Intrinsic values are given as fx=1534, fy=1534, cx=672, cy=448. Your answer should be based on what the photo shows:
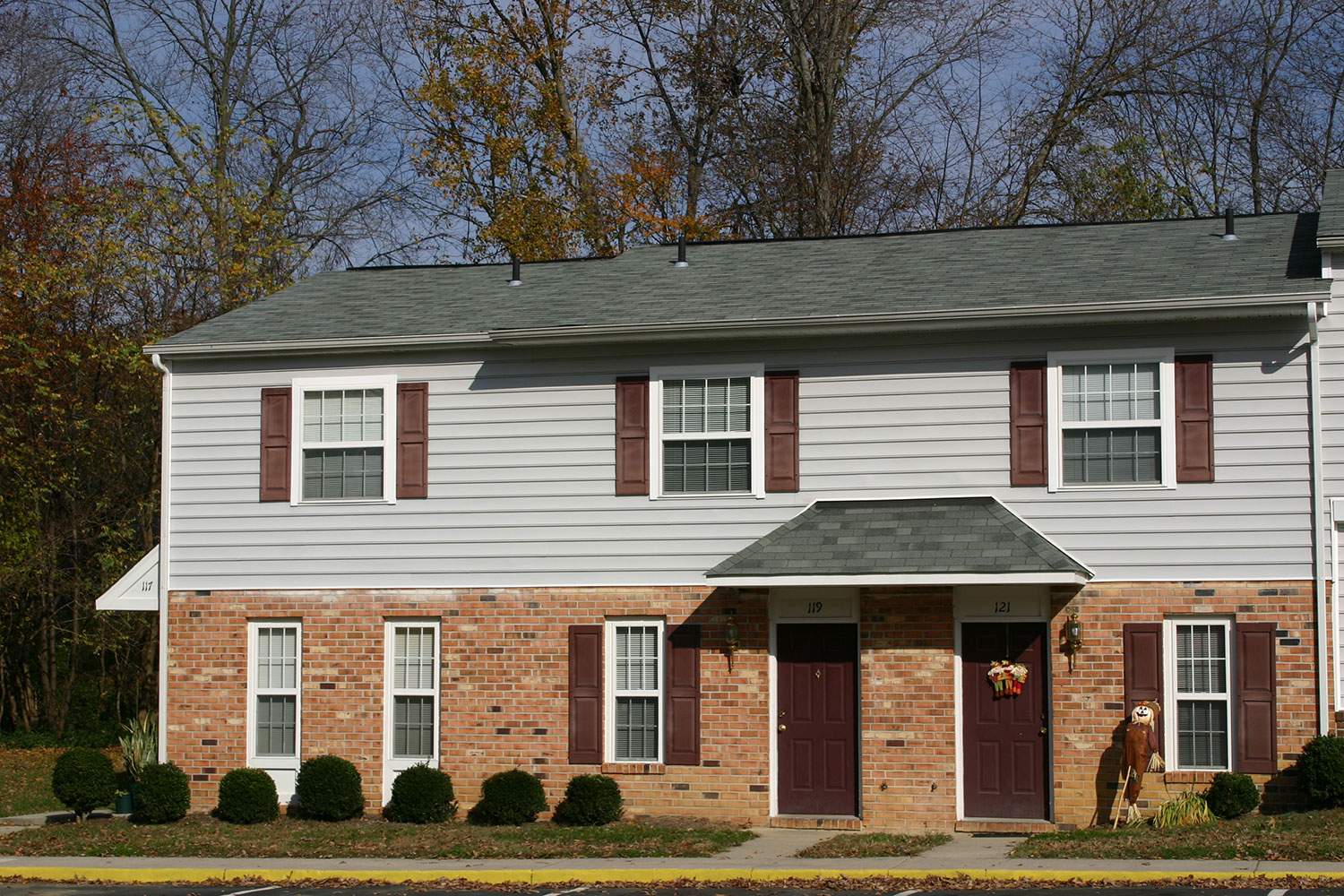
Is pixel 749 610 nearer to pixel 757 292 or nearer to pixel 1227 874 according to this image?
pixel 757 292

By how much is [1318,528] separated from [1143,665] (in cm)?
223

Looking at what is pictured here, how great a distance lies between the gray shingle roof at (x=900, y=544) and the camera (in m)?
15.6

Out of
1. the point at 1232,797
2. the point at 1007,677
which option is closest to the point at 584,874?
the point at 1007,677

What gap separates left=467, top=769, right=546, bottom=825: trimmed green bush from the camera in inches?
664

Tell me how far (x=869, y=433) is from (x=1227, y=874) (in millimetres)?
6162

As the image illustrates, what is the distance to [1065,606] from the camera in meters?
16.2

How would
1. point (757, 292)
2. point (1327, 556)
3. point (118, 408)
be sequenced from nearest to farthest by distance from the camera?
point (1327, 556) → point (757, 292) → point (118, 408)

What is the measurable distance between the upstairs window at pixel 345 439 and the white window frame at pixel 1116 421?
297 inches

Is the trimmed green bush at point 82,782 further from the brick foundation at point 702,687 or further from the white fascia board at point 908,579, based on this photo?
the white fascia board at point 908,579

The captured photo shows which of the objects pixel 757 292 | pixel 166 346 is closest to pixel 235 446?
pixel 166 346

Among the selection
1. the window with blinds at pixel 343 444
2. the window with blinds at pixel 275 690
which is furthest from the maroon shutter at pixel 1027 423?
the window with blinds at pixel 275 690

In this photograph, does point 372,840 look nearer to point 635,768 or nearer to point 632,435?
point 635,768

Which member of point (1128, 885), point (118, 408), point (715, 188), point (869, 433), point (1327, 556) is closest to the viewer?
point (1128, 885)

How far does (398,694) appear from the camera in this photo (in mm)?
17984
